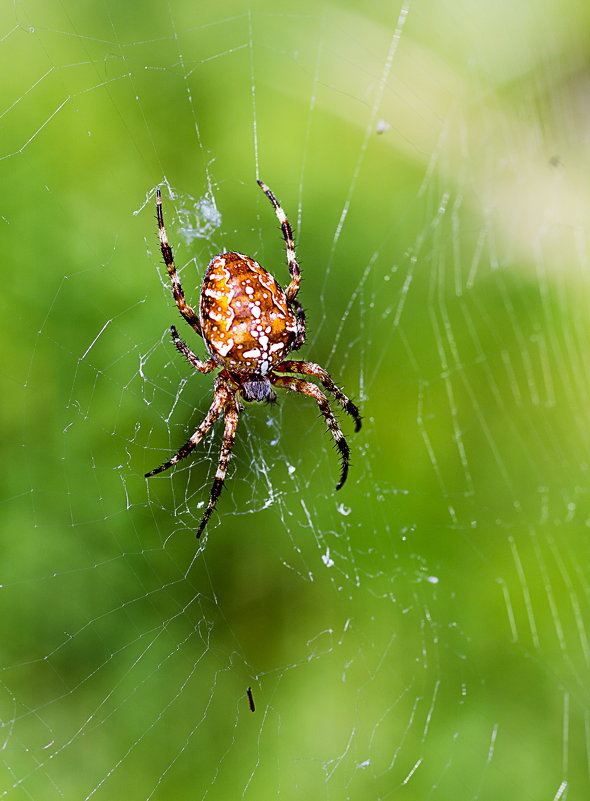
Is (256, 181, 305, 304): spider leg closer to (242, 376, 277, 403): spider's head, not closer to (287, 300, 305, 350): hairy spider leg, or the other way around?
(287, 300, 305, 350): hairy spider leg

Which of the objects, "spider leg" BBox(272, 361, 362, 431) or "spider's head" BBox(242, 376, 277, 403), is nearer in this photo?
"spider's head" BBox(242, 376, 277, 403)

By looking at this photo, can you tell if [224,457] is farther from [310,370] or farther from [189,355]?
[310,370]

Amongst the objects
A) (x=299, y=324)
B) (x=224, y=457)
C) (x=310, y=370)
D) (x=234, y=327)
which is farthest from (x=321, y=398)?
(x=234, y=327)

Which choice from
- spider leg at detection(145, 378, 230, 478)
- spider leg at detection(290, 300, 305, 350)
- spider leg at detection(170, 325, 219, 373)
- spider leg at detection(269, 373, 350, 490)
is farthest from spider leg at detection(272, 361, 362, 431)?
spider leg at detection(170, 325, 219, 373)

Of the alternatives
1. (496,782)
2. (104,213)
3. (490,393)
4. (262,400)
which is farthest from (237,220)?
(496,782)

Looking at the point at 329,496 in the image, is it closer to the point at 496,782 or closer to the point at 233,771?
the point at 233,771

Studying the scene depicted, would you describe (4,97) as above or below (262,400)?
above

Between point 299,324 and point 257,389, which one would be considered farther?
point 257,389
